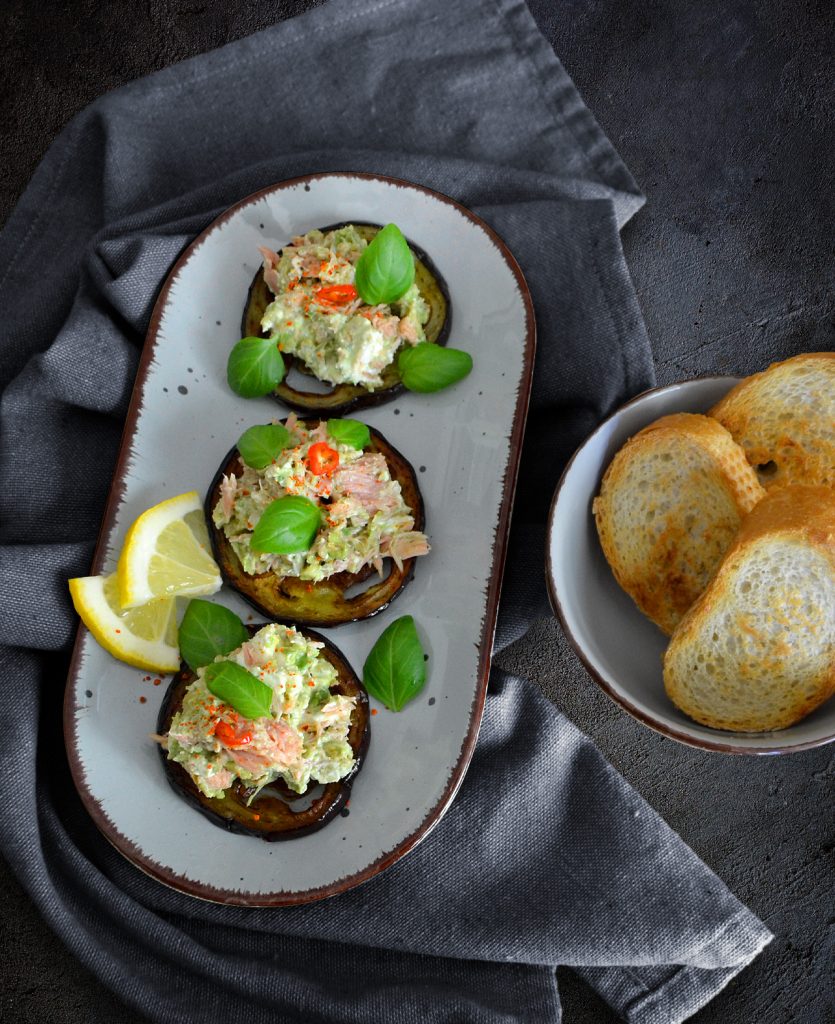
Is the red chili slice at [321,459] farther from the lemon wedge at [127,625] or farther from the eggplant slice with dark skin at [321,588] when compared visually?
the lemon wedge at [127,625]

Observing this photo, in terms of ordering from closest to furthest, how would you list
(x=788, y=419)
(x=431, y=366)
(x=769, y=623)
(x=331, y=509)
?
(x=769, y=623) → (x=788, y=419) → (x=331, y=509) → (x=431, y=366)

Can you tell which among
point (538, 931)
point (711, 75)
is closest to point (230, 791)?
point (538, 931)

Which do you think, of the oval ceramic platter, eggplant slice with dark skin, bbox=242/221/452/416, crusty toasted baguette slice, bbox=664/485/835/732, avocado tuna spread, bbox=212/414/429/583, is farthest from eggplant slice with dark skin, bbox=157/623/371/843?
crusty toasted baguette slice, bbox=664/485/835/732

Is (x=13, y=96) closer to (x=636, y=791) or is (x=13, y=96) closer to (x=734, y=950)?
(x=636, y=791)

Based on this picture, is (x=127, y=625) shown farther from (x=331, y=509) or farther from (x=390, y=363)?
(x=390, y=363)

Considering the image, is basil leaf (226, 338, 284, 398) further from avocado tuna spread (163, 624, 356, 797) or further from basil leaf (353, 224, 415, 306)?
avocado tuna spread (163, 624, 356, 797)

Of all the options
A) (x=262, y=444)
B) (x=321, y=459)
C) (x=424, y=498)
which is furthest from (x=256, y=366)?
(x=424, y=498)
